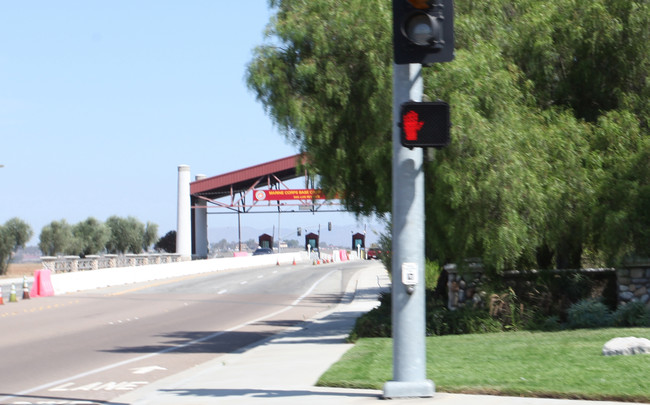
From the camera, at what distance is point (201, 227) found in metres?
87.7

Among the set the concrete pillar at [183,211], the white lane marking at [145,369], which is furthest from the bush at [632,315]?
the concrete pillar at [183,211]

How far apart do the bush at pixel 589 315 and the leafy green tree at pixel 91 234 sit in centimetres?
9269

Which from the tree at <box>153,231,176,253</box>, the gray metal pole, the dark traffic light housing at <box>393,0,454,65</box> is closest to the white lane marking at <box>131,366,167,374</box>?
the gray metal pole

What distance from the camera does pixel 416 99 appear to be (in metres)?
9.39

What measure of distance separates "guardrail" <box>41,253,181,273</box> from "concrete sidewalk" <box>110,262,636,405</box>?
137 ft

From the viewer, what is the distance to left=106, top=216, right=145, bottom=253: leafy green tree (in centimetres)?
11450

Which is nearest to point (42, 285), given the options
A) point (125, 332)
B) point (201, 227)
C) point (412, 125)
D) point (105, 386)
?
point (125, 332)

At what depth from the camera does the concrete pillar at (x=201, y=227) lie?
85.8m

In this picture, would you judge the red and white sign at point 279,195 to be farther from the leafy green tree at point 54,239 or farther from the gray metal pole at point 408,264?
the gray metal pole at point 408,264

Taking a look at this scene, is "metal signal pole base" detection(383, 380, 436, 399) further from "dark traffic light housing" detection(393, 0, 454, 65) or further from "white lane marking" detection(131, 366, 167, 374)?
"white lane marking" detection(131, 366, 167, 374)

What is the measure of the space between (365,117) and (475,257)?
364cm

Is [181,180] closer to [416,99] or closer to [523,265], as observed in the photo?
[523,265]

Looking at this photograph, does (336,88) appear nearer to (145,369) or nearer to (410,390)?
(145,369)

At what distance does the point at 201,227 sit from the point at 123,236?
30753mm
